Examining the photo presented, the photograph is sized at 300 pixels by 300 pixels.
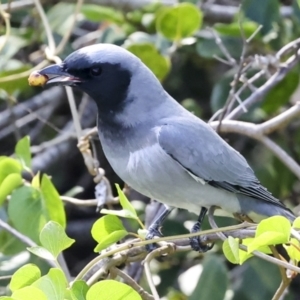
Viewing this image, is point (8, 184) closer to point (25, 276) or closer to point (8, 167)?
point (8, 167)

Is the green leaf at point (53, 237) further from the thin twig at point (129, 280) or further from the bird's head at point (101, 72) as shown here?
the bird's head at point (101, 72)

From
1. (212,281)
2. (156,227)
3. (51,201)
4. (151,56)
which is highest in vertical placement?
(151,56)

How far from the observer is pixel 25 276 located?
1.16 metres

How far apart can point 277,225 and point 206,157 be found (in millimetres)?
615

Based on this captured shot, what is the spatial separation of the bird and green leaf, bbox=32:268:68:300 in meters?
0.53

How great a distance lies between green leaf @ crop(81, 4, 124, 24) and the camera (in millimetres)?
2309

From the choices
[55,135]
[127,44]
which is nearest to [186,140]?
[127,44]

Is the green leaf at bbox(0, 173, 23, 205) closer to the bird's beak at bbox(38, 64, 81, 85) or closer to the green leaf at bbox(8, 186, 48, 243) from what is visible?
the green leaf at bbox(8, 186, 48, 243)

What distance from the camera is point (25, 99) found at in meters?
2.59

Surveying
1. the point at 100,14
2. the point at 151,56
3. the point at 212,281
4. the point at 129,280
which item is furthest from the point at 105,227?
the point at 100,14

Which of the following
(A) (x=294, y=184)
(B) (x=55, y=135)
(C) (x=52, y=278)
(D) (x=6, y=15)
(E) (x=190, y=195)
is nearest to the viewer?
(C) (x=52, y=278)

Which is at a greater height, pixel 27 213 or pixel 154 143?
pixel 154 143

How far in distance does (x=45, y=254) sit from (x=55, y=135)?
55.0 inches

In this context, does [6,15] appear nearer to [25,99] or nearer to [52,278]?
[25,99]
